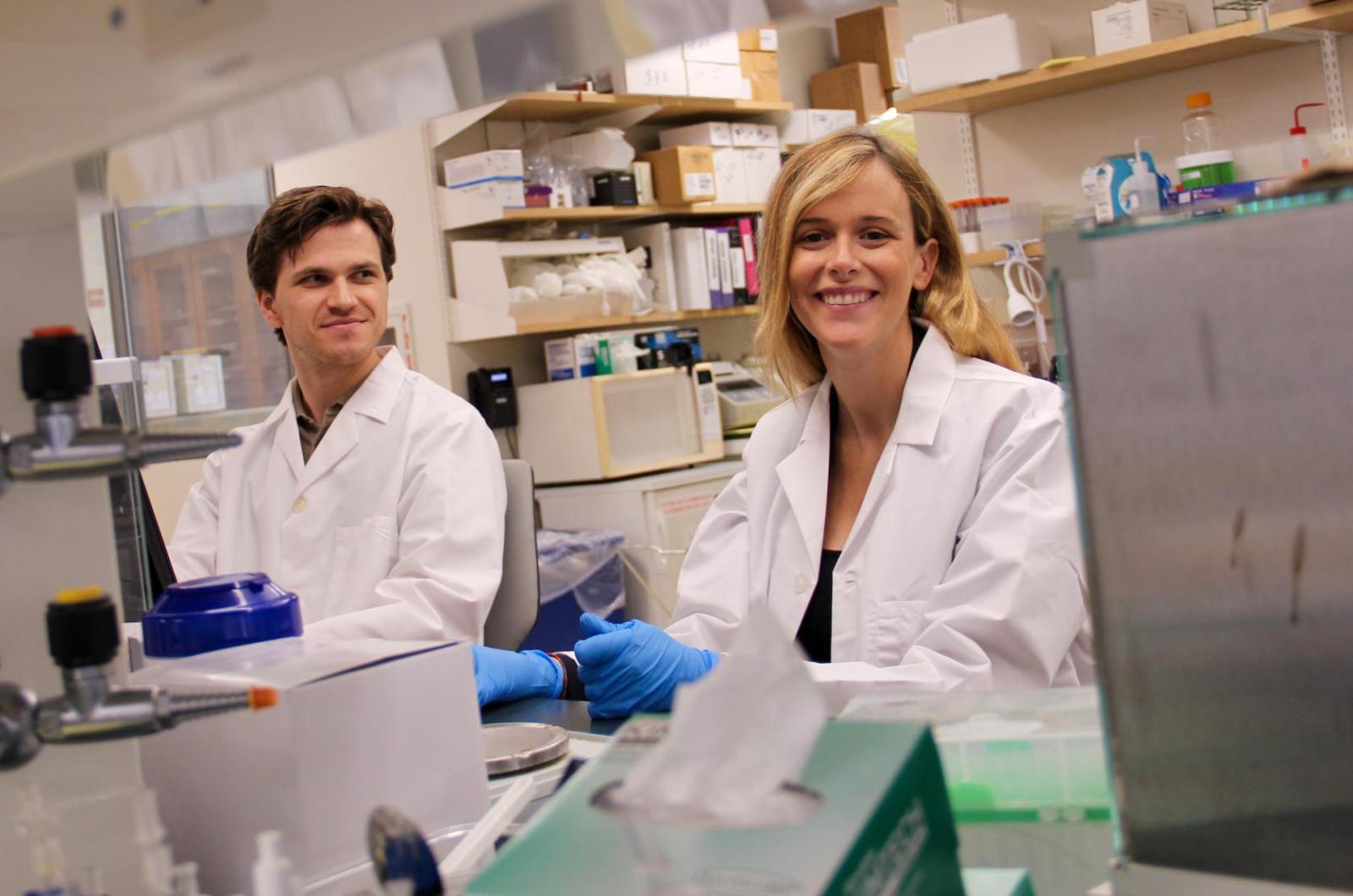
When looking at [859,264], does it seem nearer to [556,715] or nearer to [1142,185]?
[556,715]

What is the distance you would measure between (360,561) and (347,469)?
0.18 meters

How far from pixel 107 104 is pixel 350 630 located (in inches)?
54.7

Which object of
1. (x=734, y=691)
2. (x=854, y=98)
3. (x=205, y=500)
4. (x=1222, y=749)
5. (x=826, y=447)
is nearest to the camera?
(x=734, y=691)

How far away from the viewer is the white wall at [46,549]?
779mm

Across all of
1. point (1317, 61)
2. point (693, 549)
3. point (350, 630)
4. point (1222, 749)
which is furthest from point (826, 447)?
point (1317, 61)

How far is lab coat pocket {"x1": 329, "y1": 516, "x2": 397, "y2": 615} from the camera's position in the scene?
220 cm

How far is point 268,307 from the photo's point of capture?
250 cm

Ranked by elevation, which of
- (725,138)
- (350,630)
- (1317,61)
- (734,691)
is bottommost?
(350,630)

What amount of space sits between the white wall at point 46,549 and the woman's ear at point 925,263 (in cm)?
137

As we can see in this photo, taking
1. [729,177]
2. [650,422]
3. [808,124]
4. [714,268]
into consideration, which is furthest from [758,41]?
[650,422]

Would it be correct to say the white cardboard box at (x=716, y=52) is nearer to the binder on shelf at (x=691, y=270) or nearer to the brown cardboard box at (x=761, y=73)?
the brown cardboard box at (x=761, y=73)

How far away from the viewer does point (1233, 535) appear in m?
0.62

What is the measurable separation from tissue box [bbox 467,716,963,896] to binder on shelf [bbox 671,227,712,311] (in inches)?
162

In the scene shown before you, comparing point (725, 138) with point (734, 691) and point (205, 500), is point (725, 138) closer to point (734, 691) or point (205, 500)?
point (205, 500)
